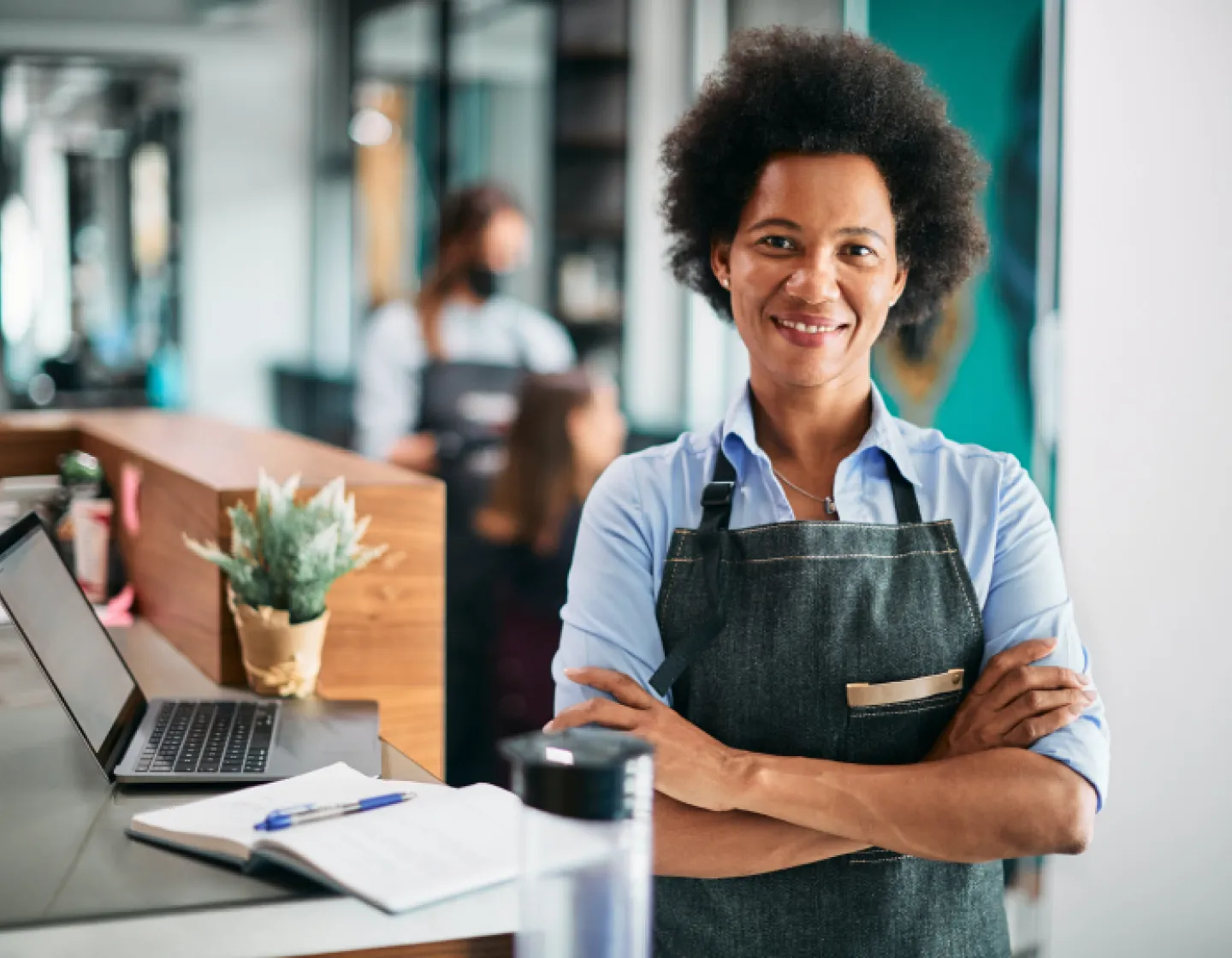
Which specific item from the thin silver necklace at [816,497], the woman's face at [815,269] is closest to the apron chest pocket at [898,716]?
the thin silver necklace at [816,497]

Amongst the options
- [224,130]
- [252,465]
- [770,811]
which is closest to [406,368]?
[252,465]

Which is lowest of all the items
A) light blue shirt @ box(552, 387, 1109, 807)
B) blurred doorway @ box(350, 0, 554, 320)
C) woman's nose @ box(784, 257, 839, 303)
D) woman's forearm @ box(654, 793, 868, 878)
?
woman's forearm @ box(654, 793, 868, 878)

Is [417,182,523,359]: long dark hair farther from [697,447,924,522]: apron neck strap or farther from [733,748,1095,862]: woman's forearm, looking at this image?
[733,748,1095,862]: woman's forearm

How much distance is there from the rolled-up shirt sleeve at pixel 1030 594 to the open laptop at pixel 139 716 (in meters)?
0.75

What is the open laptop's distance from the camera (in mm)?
1621

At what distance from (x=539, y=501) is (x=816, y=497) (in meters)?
2.17

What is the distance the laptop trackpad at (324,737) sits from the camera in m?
1.70

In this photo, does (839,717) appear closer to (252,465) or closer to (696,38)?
(252,465)

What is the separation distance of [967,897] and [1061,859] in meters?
1.51

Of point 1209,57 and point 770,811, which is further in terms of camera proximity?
point 1209,57

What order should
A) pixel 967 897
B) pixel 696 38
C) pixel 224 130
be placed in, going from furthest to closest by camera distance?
pixel 224 130 → pixel 696 38 → pixel 967 897

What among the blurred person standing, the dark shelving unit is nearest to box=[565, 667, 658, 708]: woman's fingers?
the blurred person standing

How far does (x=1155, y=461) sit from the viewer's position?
2.93m

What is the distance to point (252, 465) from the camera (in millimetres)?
2451
